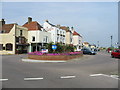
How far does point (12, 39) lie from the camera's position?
3941 centimetres

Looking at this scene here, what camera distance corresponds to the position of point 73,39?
219 ft

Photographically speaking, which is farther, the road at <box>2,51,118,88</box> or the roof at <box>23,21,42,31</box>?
the roof at <box>23,21,42,31</box>

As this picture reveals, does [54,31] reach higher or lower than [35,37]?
higher

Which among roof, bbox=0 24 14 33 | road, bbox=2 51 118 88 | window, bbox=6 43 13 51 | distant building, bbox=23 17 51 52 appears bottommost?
road, bbox=2 51 118 88

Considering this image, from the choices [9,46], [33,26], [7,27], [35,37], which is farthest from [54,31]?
[9,46]

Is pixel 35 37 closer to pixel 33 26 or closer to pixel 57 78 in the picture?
pixel 33 26

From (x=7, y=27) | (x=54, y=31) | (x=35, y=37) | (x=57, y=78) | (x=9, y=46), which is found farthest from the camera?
(x=54, y=31)

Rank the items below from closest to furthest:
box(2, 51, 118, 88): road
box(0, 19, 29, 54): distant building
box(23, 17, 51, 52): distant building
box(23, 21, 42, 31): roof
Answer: box(2, 51, 118, 88): road, box(0, 19, 29, 54): distant building, box(23, 17, 51, 52): distant building, box(23, 21, 42, 31): roof

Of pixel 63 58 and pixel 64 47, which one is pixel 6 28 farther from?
pixel 63 58

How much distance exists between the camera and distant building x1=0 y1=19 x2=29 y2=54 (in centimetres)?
3925

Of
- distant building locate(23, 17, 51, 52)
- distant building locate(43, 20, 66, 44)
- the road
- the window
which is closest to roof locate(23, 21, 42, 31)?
distant building locate(23, 17, 51, 52)

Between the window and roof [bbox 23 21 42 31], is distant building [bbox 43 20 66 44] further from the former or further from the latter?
the window

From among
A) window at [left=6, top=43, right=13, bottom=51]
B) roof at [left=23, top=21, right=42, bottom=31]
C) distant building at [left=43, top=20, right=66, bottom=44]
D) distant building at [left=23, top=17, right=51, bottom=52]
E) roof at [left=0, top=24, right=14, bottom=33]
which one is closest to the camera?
window at [left=6, top=43, right=13, bottom=51]

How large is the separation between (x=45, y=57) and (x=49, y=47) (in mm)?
3278
